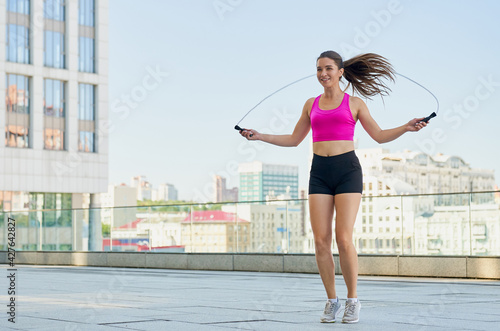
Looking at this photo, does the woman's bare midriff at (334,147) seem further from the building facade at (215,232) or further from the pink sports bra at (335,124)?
the building facade at (215,232)

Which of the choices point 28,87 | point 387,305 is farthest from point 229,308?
point 28,87

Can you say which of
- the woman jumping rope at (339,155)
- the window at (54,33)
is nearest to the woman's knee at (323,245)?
the woman jumping rope at (339,155)

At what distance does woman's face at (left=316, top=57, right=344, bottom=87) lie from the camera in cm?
604

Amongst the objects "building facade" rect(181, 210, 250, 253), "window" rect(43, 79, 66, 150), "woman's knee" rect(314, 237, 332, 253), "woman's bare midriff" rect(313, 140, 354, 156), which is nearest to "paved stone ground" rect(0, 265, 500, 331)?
"woman's knee" rect(314, 237, 332, 253)

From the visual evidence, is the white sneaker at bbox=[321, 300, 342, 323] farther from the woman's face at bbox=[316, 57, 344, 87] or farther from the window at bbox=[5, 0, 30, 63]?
the window at bbox=[5, 0, 30, 63]

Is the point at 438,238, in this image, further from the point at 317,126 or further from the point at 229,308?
the point at 317,126

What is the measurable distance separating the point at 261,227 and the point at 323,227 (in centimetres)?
1173

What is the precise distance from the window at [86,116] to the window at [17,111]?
443 cm

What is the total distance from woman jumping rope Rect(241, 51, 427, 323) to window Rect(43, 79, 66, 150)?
56.5 meters

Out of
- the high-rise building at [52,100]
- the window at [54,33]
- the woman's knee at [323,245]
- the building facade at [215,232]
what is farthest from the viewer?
the window at [54,33]

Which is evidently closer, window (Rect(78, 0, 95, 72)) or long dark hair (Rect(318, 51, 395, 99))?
long dark hair (Rect(318, 51, 395, 99))

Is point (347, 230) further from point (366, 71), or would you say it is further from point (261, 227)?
point (261, 227)

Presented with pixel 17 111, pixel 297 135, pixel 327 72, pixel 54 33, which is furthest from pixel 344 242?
pixel 54 33

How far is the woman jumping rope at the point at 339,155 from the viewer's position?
5.78 metres
